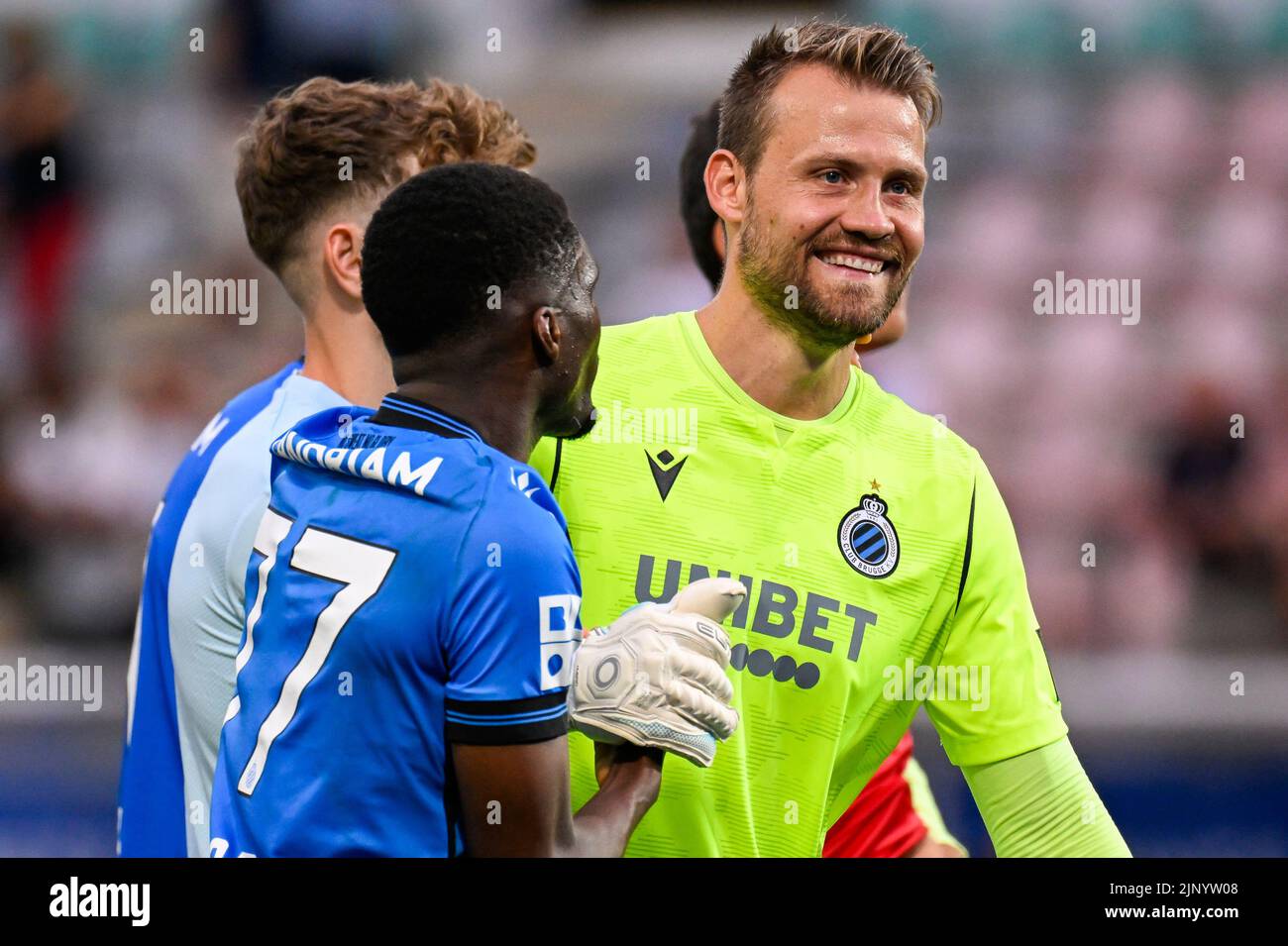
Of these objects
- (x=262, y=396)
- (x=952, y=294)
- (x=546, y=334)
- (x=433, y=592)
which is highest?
(x=952, y=294)

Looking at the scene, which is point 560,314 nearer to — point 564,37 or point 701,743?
point 701,743

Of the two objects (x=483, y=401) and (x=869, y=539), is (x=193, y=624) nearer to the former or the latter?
(x=483, y=401)

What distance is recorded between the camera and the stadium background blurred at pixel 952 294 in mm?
6219

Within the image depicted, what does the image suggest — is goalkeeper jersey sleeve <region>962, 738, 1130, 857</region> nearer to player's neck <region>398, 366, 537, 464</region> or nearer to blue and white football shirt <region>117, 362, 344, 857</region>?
player's neck <region>398, 366, 537, 464</region>

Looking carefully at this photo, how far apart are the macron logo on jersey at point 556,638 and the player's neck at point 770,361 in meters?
0.97

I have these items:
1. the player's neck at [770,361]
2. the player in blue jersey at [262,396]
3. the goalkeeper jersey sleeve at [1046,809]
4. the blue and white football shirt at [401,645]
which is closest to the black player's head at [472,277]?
the blue and white football shirt at [401,645]

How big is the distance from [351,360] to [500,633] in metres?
1.44

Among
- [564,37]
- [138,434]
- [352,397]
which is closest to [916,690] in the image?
[352,397]

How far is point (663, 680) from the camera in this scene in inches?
90.7

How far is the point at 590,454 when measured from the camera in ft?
9.34

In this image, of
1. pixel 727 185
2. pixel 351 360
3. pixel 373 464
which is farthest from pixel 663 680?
pixel 351 360

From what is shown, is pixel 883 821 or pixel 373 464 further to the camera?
pixel 883 821

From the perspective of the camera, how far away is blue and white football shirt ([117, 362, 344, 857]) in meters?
3.03

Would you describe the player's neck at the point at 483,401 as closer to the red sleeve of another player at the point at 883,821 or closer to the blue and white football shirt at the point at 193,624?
the blue and white football shirt at the point at 193,624
